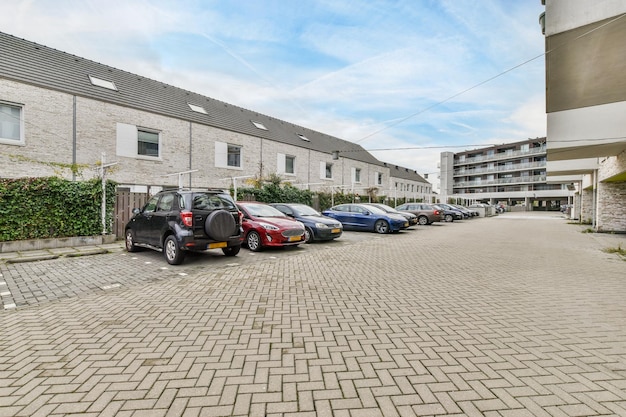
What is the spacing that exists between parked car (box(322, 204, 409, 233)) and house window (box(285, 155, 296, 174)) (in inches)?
414

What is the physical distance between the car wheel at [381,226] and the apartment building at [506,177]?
173 feet

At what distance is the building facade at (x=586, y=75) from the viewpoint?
4711 millimetres

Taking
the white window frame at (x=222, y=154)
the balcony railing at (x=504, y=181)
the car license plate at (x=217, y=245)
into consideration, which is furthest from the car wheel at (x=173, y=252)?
the balcony railing at (x=504, y=181)

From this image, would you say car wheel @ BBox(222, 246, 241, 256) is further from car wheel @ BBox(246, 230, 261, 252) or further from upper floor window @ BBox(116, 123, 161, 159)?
upper floor window @ BBox(116, 123, 161, 159)

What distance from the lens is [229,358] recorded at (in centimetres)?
293

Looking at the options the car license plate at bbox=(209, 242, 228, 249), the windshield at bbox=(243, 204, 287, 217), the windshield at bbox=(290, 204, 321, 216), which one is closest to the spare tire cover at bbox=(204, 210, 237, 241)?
the car license plate at bbox=(209, 242, 228, 249)

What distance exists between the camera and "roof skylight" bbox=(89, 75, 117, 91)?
15423 mm

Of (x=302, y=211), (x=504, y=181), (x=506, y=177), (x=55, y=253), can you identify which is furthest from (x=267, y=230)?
(x=506, y=177)

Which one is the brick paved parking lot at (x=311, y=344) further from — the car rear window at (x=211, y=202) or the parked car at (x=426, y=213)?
the parked car at (x=426, y=213)

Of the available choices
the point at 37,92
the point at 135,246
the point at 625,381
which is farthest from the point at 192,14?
the point at 625,381

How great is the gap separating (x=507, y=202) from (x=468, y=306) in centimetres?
8025

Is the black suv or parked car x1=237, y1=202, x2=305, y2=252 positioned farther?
parked car x1=237, y1=202, x2=305, y2=252

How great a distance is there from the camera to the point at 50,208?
912 cm

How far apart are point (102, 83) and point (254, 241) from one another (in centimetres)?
1316
